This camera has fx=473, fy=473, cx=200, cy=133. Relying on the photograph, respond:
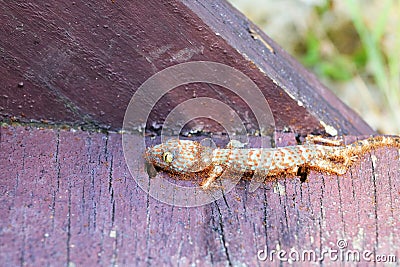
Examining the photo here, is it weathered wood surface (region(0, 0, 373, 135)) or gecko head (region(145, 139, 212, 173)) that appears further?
gecko head (region(145, 139, 212, 173))

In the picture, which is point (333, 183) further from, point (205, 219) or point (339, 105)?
point (339, 105)

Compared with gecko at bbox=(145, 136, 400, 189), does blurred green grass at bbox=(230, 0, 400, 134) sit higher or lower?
higher

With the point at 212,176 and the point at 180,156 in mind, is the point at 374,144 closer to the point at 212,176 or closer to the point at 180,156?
the point at 212,176

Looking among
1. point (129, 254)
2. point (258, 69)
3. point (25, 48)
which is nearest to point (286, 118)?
point (258, 69)

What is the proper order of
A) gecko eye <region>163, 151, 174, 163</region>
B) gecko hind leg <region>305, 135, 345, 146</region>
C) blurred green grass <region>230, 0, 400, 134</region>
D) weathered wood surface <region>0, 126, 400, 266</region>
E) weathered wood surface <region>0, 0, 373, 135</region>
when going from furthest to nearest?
1. blurred green grass <region>230, 0, 400, 134</region>
2. gecko hind leg <region>305, 135, 345, 146</region>
3. gecko eye <region>163, 151, 174, 163</region>
4. weathered wood surface <region>0, 0, 373, 135</region>
5. weathered wood surface <region>0, 126, 400, 266</region>

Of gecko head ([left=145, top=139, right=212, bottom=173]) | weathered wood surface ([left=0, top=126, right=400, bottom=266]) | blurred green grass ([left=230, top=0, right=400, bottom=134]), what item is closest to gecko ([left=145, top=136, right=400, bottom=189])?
gecko head ([left=145, top=139, right=212, bottom=173])

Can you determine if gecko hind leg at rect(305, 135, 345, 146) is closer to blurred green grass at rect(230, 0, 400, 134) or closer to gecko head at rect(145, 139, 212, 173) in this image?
gecko head at rect(145, 139, 212, 173)
